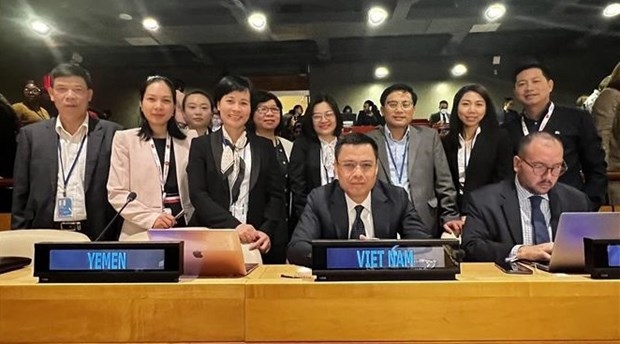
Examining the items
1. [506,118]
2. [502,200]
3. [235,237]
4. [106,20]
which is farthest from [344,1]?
[235,237]

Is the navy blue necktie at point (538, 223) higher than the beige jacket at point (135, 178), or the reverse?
the beige jacket at point (135, 178)

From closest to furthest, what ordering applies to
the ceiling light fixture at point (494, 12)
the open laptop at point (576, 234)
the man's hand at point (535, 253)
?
the open laptop at point (576, 234) < the man's hand at point (535, 253) < the ceiling light fixture at point (494, 12)

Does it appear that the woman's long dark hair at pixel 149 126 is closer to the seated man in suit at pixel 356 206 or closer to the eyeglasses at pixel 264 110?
the eyeglasses at pixel 264 110

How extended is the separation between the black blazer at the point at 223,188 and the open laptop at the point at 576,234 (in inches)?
54.4

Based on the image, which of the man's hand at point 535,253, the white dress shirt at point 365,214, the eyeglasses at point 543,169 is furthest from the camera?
the white dress shirt at point 365,214

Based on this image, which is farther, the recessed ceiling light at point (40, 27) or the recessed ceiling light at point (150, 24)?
the recessed ceiling light at point (40, 27)

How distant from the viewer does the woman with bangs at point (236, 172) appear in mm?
2582

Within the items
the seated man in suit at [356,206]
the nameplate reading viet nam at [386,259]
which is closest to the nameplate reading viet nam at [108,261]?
the nameplate reading viet nam at [386,259]

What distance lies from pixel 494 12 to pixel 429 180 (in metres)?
5.37

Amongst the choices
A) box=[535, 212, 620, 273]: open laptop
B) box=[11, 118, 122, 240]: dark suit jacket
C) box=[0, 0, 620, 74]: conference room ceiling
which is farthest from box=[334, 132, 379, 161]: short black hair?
box=[0, 0, 620, 74]: conference room ceiling

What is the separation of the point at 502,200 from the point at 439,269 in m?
0.88

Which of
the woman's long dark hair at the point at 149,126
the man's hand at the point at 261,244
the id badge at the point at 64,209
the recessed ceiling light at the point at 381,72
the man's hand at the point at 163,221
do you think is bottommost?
the man's hand at the point at 261,244

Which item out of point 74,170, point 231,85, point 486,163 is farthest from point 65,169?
point 486,163

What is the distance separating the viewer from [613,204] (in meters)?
3.45
